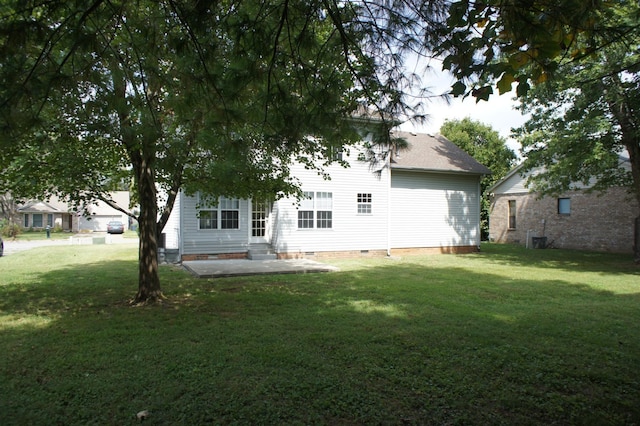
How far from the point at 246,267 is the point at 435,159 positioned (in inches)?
404

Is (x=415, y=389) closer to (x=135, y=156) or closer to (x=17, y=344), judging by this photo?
(x=17, y=344)

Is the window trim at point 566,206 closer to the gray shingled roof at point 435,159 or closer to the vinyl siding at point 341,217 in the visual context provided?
the gray shingled roof at point 435,159

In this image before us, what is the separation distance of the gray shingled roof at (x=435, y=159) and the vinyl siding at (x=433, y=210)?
42cm

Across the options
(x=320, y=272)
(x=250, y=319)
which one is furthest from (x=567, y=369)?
(x=320, y=272)

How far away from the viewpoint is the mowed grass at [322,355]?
3.42 m

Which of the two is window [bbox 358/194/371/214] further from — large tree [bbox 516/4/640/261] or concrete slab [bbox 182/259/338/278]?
large tree [bbox 516/4/640/261]

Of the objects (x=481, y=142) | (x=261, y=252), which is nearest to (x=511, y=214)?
(x=481, y=142)

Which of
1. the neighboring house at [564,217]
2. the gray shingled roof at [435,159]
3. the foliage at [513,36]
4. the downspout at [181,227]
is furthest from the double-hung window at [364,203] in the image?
the foliage at [513,36]

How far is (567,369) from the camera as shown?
169 inches

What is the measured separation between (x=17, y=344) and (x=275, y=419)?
397 centimetres

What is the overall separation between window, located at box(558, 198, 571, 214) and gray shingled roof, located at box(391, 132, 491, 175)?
635 centimetres

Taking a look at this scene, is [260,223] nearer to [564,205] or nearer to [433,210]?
[433,210]

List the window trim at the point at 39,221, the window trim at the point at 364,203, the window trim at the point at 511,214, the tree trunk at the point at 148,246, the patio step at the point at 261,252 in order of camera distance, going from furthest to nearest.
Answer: the window trim at the point at 39,221
the window trim at the point at 511,214
the window trim at the point at 364,203
the patio step at the point at 261,252
the tree trunk at the point at 148,246

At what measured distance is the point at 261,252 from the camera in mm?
14766
